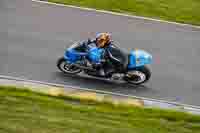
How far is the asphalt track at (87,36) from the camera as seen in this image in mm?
15508

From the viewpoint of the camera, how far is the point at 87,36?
18.0 meters

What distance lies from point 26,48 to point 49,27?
194 cm

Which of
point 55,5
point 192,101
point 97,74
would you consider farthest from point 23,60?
point 192,101

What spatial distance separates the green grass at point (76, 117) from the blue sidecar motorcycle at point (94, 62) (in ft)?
5.55

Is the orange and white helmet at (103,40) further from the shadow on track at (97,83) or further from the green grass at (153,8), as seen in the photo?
the green grass at (153,8)

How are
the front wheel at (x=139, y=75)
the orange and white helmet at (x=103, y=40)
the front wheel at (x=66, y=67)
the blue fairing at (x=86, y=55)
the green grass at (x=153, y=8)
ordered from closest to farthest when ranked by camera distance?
the orange and white helmet at (x=103, y=40) < the blue fairing at (x=86, y=55) < the front wheel at (x=139, y=75) < the front wheel at (x=66, y=67) < the green grass at (x=153, y=8)

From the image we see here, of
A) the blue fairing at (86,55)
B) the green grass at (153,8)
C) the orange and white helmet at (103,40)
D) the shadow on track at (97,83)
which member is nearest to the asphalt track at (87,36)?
the shadow on track at (97,83)

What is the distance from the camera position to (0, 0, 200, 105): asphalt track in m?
15.5

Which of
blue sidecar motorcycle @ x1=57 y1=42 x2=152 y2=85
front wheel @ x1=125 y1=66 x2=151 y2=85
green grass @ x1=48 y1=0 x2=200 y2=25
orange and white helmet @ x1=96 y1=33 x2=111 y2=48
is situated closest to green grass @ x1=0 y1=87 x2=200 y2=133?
blue sidecar motorcycle @ x1=57 y1=42 x2=152 y2=85

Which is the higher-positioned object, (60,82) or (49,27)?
(49,27)

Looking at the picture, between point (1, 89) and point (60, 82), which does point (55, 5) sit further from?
point (1, 89)

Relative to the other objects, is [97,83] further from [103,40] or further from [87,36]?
[87,36]

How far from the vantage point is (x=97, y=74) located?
A: 15.4 m

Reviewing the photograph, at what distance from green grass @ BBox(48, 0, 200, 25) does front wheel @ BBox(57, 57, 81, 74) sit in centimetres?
516
